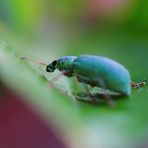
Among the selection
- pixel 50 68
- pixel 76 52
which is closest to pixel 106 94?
pixel 50 68

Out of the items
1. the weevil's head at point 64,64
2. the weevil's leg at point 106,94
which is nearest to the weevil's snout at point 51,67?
the weevil's head at point 64,64

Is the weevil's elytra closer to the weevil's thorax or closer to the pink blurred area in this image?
the weevil's thorax

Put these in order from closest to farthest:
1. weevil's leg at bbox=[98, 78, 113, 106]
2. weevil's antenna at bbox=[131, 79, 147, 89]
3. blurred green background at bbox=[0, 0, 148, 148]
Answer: blurred green background at bbox=[0, 0, 148, 148], weevil's leg at bbox=[98, 78, 113, 106], weevil's antenna at bbox=[131, 79, 147, 89]

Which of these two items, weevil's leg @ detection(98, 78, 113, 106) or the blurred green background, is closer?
the blurred green background

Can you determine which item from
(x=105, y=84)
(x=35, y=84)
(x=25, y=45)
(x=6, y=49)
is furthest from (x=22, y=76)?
(x=25, y=45)

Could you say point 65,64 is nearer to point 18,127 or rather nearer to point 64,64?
point 64,64

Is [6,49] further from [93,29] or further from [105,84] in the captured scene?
[93,29]

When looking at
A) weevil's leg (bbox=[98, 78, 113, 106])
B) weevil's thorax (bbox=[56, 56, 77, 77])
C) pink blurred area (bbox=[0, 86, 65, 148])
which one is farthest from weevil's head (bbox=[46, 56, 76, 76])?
pink blurred area (bbox=[0, 86, 65, 148])
